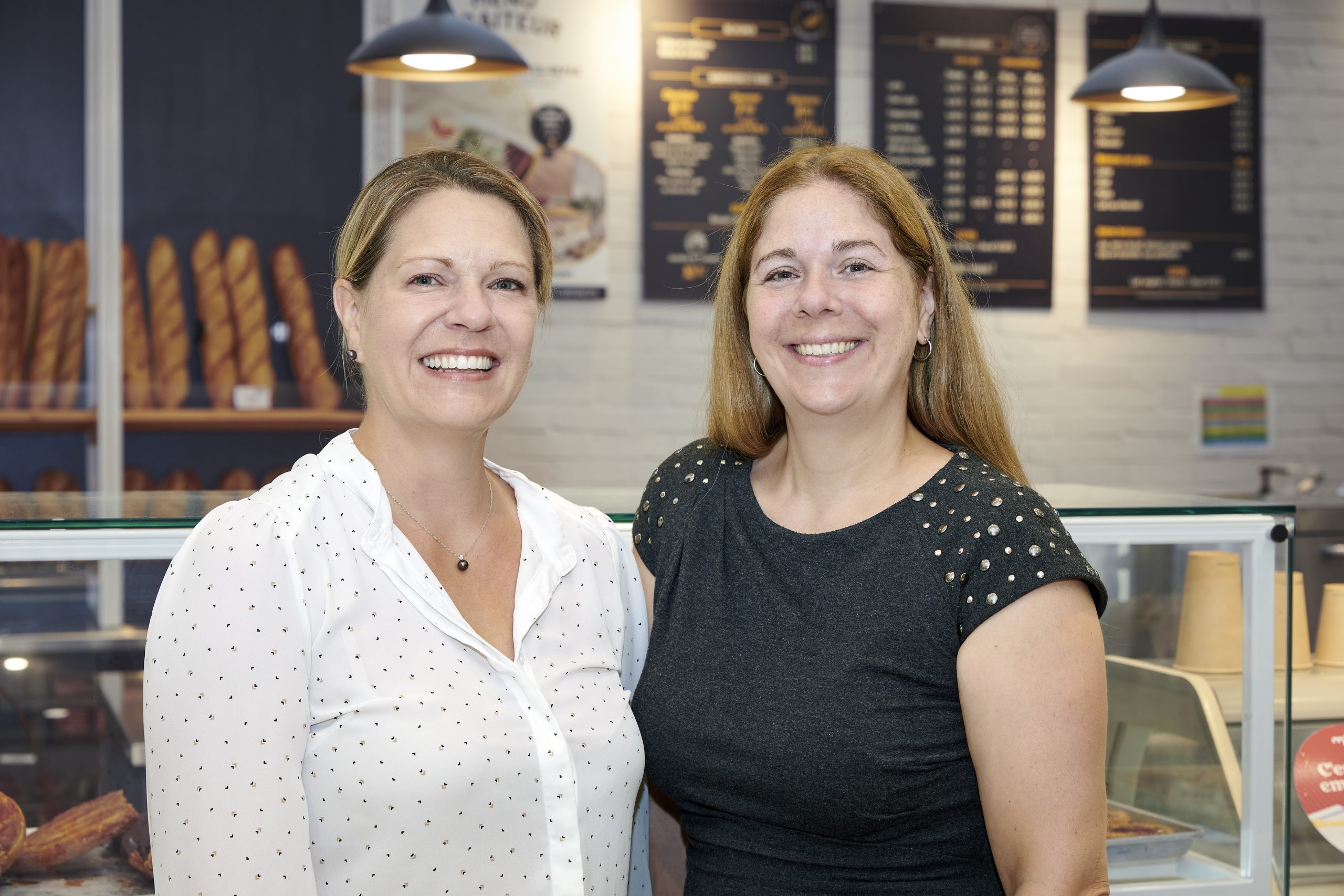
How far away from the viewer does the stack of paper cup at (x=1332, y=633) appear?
6.01 ft

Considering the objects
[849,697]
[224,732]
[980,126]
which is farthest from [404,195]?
[980,126]

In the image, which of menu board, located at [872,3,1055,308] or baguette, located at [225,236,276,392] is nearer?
baguette, located at [225,236,276,392]

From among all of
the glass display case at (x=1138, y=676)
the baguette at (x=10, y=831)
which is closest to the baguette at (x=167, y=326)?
the glass display case at (x=1138, y=676)

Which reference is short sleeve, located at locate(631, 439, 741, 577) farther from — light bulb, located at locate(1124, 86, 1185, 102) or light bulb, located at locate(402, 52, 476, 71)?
light bulb, located at locate(1124, 86, 1185, 102)

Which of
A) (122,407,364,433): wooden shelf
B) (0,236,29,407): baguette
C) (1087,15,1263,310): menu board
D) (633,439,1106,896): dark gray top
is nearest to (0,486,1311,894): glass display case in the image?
(633,439,1106,896): dark gray top

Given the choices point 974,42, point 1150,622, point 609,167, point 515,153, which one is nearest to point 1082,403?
point 974,42

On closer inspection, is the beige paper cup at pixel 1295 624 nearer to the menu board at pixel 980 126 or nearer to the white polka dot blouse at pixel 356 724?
the white polka dot blouse at pixel 356 724

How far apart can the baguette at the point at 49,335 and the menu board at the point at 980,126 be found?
244 centimetres

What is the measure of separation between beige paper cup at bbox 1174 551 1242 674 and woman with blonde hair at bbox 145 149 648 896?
29.3 inches

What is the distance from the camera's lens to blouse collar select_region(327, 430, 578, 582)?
1288mm

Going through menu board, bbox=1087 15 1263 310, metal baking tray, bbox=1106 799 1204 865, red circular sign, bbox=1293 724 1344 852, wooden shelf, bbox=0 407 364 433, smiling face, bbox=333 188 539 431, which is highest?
menu board, bbox=1087 15 1263 310

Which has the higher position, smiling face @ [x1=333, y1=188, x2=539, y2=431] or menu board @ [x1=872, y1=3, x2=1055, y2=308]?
menu board @ [x1=872, y1=3, x2=1055, y2=308]

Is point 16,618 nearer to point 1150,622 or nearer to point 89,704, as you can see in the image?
point 89,704

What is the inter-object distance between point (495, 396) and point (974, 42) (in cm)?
325
